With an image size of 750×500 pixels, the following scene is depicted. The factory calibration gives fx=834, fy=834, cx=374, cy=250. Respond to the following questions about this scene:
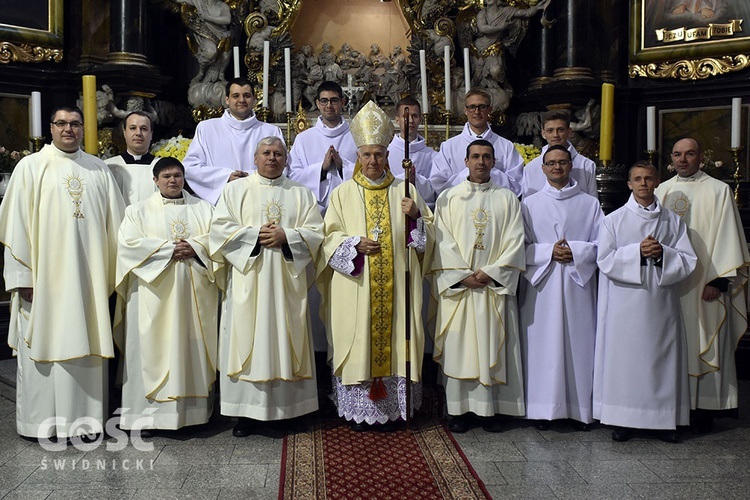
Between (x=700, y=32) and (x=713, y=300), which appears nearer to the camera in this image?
(x=713, y=300)

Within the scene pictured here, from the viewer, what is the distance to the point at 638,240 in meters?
5.46

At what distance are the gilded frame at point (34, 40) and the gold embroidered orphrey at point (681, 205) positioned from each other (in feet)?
20.3

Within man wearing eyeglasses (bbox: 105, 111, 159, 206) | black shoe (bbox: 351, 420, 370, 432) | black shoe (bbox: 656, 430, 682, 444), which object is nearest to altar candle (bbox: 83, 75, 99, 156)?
man wearing eyeglasses (bbox: 105, 111, 159, 206)

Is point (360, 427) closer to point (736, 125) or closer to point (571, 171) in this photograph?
point (571, 171)

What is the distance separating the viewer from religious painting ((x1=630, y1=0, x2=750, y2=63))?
8.19 meters

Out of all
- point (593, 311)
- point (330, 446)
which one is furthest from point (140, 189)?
point (593, 311)

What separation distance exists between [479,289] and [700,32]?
4482mm

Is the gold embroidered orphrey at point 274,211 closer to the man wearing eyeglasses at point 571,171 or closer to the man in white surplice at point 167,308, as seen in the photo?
the man in white surplice at point 167,308

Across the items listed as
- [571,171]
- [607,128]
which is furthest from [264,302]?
[607,128]

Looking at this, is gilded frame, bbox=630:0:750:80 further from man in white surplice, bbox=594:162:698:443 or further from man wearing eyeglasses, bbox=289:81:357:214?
man wearing eyeglasses, bbox=289:81:357:214

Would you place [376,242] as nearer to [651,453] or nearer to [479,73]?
[651,453]

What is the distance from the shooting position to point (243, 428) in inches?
214

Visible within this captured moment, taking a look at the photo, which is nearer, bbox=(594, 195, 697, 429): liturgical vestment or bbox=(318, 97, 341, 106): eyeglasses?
bbox=(594, 195, 697, 429): liturgical vestment

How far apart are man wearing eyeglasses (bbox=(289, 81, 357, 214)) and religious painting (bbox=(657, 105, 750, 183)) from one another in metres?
3.38
